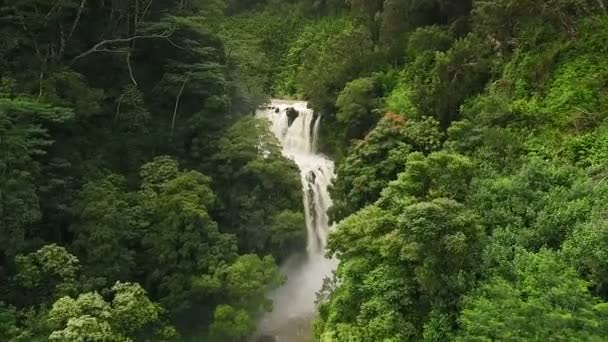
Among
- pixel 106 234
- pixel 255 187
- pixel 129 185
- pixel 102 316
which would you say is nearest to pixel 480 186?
pixel 255 187

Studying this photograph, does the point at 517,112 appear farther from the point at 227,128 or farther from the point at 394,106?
the point at 227,128

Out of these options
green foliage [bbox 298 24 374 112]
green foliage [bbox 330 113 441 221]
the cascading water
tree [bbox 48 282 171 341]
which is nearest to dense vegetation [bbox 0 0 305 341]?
tree [bbox 48 282 171 341]

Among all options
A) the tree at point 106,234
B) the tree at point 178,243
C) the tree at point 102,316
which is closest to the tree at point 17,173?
the tree at point 106,234

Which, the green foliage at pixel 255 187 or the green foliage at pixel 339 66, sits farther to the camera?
the green foliage at pixel 339 66

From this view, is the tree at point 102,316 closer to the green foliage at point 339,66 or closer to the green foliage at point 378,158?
the green foliage at point 378,158

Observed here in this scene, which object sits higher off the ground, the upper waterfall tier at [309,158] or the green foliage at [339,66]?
the green foliage at [339,66]

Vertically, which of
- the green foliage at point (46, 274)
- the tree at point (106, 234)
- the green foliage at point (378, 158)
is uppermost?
the green foliage at point (378, 158)

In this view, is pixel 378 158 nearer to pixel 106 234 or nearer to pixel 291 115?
pixel 106 234

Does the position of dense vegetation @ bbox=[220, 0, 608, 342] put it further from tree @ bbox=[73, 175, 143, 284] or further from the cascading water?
tree @ bbox=[73, 175, 143, 284]
